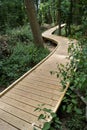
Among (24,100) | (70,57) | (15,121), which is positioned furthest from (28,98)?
(70,57)

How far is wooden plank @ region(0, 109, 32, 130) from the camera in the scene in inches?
112

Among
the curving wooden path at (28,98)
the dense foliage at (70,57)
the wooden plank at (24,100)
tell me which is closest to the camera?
the dense foliage at (70,57)

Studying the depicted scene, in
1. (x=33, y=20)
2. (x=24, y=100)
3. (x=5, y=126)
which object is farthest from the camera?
(x=33, y=20)

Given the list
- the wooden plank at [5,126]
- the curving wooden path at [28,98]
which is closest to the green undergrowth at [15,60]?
the curving wooden path at [28,98]

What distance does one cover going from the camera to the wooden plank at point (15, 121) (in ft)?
9.36

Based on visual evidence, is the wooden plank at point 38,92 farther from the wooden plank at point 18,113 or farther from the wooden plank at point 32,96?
the wooden plank at point 18,113

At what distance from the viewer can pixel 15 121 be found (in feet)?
9.87

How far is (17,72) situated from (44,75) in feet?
3.72

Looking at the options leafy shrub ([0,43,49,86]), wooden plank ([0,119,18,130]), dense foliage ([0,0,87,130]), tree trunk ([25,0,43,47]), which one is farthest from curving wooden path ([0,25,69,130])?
tree trunk ([25,0,43,47])

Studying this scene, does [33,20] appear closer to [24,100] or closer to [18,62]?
[18,62]

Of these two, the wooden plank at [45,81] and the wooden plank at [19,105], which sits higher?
the wooden plank at [19,105]

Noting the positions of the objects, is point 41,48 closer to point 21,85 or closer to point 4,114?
point 21,85

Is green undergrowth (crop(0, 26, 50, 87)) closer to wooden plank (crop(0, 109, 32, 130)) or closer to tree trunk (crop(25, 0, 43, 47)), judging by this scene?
tree trunk (crop(25, 0, 43, 47))

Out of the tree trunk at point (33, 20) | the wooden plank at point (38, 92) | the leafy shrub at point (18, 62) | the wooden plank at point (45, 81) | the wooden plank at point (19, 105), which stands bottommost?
the leafy shrub at point (18, 62)
